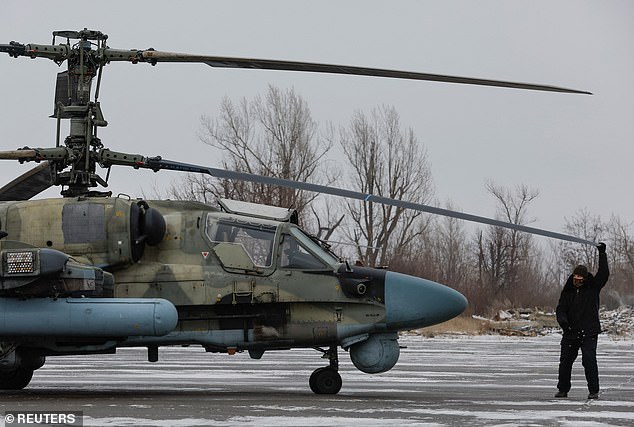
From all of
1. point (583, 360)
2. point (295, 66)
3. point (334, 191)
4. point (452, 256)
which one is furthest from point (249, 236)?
point (452, 256)

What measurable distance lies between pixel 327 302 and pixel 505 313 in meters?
33.8

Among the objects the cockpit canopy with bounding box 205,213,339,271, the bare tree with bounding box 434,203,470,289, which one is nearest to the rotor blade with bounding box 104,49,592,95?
the cockpit canopy with bounding box 205,213,339,271

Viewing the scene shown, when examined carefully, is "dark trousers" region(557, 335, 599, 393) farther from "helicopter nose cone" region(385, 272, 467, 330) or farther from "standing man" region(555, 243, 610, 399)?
"helicopter nose cone" region(385, 272, 467, 330)

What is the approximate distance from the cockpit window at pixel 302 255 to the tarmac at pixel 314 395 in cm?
162

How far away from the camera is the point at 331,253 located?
45.0 ft

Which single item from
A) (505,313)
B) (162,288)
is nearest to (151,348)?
(162,288)

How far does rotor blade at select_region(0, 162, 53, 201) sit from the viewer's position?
1338cm

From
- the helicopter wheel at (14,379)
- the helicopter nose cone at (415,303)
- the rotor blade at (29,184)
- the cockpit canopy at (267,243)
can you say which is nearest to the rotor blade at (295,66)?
the rotor blade at (29,184)

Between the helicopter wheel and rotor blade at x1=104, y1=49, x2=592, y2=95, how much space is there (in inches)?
178

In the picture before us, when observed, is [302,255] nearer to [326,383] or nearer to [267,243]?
[267,243]

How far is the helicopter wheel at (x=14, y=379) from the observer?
14016 millimetres

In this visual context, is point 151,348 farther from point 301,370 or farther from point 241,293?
point 301,370

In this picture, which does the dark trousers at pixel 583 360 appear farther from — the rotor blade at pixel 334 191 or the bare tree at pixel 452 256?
the bare tree at pixel 452 256

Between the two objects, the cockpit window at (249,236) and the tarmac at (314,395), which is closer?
the tarmac at (314,395)
